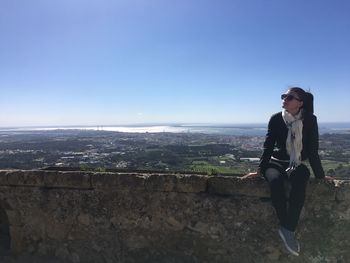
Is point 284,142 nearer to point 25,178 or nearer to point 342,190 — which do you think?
point 342,190

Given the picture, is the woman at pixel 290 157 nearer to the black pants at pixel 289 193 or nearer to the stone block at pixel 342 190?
the black pants at pixel 289 193

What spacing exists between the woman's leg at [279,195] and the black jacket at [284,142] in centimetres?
25

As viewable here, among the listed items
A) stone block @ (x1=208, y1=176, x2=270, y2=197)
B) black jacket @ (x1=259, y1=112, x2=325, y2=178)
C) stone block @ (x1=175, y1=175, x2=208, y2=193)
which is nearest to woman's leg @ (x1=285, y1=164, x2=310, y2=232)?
black jacket @ (x1=259, y1=112, x2=325, y2=178)

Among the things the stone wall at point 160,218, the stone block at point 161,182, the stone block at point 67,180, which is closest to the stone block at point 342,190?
the stone wall at point 160,218

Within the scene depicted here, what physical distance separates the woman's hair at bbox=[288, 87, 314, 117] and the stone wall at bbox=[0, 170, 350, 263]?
32.0 inches

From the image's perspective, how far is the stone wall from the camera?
15.4 feet

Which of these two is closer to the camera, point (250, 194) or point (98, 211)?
point (250, 194)

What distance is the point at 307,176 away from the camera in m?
4.38

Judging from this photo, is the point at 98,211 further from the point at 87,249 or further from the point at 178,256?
the point at 178,256

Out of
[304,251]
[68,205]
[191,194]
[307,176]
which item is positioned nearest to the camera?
[307,176]

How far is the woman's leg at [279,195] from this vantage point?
438 centimetres

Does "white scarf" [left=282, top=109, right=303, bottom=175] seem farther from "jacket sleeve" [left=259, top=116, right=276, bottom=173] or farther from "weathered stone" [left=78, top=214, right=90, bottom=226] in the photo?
"weathered stone" [left=78, top=214, right=90, bottom=226]

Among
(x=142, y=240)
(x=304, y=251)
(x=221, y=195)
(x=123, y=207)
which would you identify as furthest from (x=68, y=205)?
(x=304, y=251)

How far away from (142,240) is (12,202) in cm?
190
